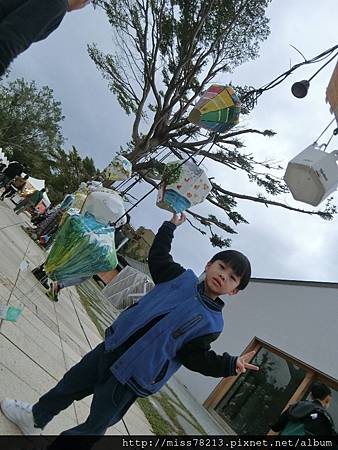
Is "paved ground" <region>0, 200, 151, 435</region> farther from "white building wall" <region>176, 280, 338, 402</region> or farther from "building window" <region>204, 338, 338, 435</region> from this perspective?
"white building wall" <region>176, 280, 338, 402</region>

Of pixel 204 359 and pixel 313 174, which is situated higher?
pixel 313 174

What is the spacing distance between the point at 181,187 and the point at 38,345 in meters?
1.67

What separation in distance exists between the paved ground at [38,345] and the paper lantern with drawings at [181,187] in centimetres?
143

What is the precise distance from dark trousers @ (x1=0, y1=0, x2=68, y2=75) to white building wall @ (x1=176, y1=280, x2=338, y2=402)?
251 inches

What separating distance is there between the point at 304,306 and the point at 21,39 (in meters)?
7.69

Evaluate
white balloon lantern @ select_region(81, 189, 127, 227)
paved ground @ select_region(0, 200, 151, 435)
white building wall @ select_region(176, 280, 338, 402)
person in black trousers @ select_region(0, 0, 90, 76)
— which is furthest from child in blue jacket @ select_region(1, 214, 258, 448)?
white building wall @ select_region(176, 280, 338, 402)

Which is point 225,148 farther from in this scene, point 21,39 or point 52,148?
point 52,148

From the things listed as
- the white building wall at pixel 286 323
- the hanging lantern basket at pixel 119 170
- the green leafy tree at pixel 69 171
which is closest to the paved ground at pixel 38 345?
the hanging lantern basket at pixel 119 170

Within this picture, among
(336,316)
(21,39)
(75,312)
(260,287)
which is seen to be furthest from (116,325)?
(260,287)

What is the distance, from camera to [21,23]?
3.38 ft

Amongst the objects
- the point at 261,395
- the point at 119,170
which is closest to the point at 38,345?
the point at 119,170

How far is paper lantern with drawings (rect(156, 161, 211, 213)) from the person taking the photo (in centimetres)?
279

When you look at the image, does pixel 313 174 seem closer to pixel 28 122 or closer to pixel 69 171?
pixel 69 171

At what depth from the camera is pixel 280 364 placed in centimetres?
710
